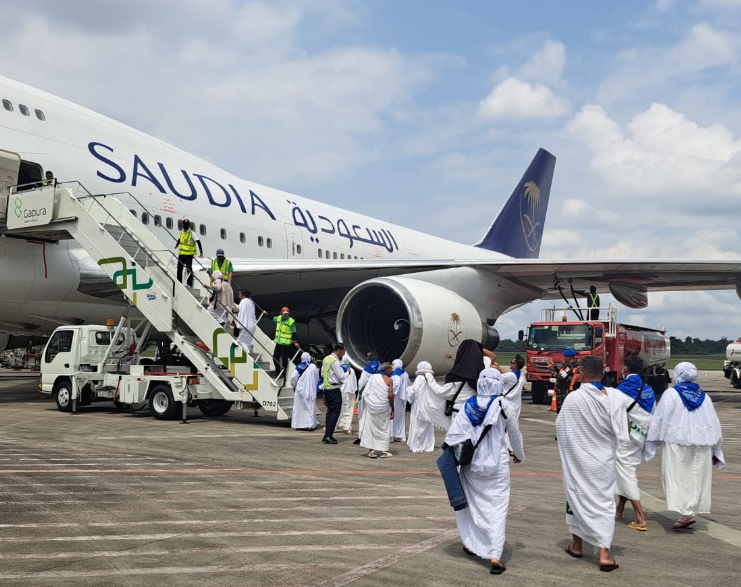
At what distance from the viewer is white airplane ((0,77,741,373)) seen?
1218cm

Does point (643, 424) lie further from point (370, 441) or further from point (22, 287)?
point (22, 287)

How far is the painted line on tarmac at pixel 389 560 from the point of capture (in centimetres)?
403

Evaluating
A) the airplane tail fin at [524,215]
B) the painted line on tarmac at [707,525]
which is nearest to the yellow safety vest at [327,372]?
the painted line on tarmac at [707,525]

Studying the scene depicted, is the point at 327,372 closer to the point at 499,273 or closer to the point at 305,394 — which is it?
the point at 305,394

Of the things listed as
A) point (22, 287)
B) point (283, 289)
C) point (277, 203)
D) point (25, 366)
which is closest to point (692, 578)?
point (22, 287)

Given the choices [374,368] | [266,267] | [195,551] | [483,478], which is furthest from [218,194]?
[483,478]

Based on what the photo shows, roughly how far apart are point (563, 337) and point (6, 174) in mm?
12340

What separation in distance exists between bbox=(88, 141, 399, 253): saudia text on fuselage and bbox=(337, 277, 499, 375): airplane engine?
11.4 ft

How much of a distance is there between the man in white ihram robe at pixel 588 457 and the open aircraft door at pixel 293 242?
486 inches

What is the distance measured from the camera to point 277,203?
17.1 meters

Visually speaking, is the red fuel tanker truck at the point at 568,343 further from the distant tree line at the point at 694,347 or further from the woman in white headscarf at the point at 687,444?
→ the distant tree line at the point at 694,347

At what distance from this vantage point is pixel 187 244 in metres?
12.1

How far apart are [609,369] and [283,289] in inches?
336

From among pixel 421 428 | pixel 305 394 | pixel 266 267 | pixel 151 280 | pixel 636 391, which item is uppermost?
pixel 266 267
